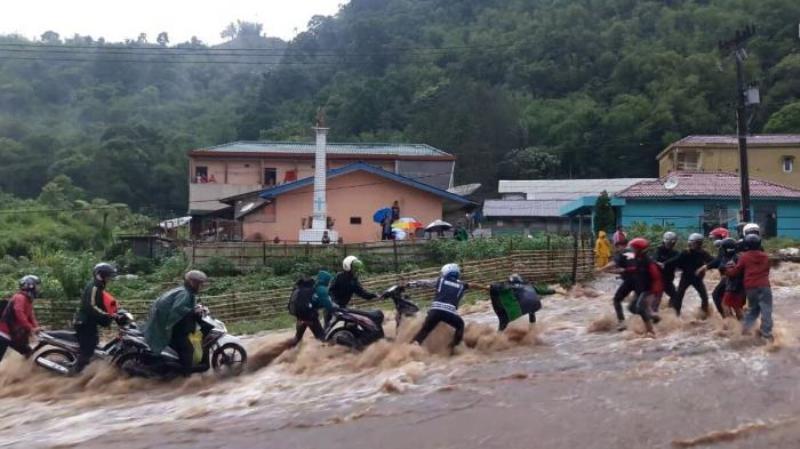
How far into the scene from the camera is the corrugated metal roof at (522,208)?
4362cm

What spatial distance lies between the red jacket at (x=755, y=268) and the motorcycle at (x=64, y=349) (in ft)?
27.9

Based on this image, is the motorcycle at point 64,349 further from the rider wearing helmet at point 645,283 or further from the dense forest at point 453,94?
the dense forest at point 453,94

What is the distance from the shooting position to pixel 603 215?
32.6m

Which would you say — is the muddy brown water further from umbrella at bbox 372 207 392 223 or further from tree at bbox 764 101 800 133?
tree at bbox 764 101 800 133

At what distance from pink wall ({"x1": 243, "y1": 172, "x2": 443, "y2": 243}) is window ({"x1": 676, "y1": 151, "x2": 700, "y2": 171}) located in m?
17.2

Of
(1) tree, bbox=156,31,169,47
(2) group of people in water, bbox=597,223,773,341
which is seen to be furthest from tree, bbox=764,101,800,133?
(1) tree, bbox=156,31,169,47

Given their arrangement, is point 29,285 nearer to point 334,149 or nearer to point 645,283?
point 645,283

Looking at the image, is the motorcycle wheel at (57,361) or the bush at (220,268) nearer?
the motorcycle wheel at (57,361)

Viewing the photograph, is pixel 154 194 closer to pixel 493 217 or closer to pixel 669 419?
pixel 493 217

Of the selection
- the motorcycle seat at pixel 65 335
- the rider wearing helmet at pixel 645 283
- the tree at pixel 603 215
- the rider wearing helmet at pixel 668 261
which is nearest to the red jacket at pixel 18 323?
the motorcycle seat at pixel 65 335

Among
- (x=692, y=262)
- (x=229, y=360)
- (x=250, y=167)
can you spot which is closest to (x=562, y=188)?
(x=250, y=167)

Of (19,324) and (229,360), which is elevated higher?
(19,324)

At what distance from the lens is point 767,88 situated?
5778 cm

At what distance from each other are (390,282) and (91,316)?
10.1 meters
